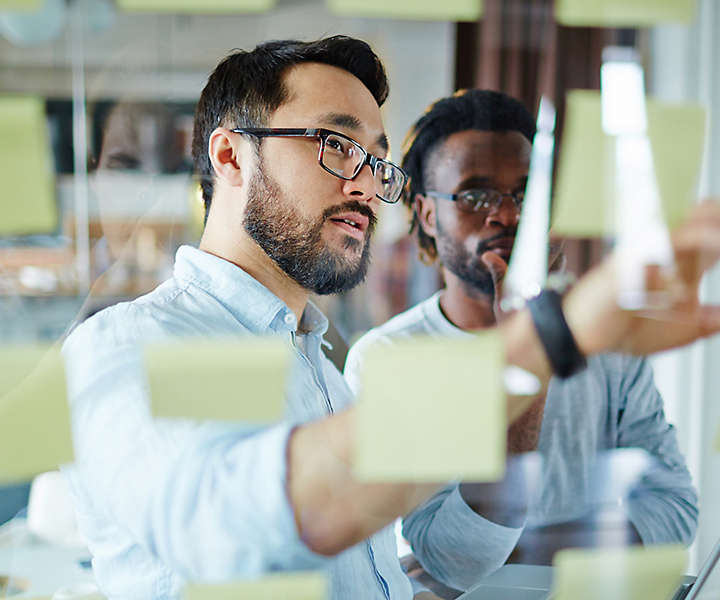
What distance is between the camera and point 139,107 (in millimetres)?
660

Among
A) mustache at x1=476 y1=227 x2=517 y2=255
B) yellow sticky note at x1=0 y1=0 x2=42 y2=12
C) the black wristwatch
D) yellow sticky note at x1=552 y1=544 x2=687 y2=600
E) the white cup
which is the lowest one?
the white cup

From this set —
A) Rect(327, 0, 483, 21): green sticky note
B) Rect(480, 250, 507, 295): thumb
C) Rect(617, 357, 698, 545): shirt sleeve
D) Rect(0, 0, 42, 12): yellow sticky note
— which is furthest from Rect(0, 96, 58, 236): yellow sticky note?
Rect(617, 357, 698, 545): shirt sleeve

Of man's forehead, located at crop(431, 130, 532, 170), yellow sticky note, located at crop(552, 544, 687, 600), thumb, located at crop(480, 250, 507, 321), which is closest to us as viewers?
yellow sticky note, located at crop(552, 544, 687, 600)

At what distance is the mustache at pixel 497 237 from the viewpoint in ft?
2.47

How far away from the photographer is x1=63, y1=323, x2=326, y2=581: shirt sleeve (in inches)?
19.4

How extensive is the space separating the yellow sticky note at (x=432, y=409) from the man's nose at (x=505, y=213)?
34 centimetres

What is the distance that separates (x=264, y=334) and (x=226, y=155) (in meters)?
0.21

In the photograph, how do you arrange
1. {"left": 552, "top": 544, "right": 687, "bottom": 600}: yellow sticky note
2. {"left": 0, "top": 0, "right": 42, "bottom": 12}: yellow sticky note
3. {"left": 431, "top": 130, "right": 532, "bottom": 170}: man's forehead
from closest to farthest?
{"left": 0, "top": 0, "right": 42, "bottom": 12}: yellow sticky note < {"left": 552, "top": 544, "right": 687, "bottom": 600}: yellow sticky note < {"left": 431, "top": 130, "right": 532, "bottom": 170}: man's forehead

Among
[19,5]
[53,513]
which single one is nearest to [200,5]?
[19,5]

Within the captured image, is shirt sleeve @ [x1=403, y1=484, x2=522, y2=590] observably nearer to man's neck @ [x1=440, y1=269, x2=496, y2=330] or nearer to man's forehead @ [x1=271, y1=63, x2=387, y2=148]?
man's neck @ [x1=440, y1=269, x2=496, y2=330]

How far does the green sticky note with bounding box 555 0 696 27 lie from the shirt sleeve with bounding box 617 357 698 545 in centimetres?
33

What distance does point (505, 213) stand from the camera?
2.54ft

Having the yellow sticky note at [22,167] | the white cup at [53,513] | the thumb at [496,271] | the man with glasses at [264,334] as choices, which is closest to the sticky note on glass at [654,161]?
the man with glasses at [264,334]

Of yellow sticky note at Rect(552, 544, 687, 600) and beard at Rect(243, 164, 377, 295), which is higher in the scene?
beard at Rect(243, 164, 377, 295)
